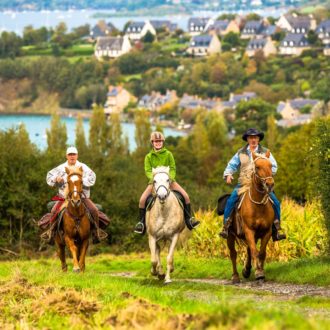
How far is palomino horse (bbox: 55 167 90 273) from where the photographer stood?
1711cm

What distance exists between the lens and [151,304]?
10891 mm

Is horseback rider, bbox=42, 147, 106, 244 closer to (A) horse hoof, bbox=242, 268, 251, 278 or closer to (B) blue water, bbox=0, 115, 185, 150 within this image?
(A) horse hoof, bbox=242, 268, 251, 278

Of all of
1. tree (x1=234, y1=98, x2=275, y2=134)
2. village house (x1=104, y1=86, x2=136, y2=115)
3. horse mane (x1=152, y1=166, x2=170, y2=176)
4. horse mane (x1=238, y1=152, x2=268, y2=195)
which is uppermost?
horse mane (x1=152, y1=166, x2=170, y2=176)

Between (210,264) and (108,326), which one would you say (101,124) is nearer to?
(210,264)

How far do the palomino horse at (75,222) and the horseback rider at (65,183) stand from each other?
140 mm

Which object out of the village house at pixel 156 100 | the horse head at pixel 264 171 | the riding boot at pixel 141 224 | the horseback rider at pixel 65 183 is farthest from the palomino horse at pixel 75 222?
the village house at pixel 156 100

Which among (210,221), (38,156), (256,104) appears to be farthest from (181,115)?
(210,221)

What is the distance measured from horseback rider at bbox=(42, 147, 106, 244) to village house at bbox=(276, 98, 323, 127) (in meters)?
131

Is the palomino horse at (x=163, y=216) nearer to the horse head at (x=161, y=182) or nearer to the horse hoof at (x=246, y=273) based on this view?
the horse head at (x=161, y=182)

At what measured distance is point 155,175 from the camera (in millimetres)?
16250

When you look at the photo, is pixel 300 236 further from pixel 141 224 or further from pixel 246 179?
pixel 141 224

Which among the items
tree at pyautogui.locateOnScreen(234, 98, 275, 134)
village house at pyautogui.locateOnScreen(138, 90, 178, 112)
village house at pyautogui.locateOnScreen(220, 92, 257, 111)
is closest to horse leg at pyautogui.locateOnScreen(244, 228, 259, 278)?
tree at pyautogui.locateOnScreen(234, 98, 275, 134)

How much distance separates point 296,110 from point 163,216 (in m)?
150

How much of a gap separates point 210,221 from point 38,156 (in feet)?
63.3
